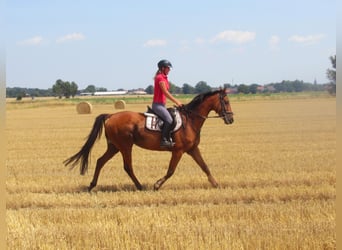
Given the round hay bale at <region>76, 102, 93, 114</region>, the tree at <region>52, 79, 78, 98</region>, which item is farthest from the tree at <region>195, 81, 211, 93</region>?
the tree at <region>52, 79, 78, 98</region>

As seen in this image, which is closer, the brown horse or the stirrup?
the stirrup

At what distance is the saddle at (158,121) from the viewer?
942 cm

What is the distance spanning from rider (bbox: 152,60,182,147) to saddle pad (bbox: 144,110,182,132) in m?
0.12

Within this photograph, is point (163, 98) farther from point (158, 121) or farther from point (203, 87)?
point (203, 87)

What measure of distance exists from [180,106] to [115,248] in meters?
4.29

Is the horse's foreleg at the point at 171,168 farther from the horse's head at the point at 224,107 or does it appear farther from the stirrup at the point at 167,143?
the horse's head at the point at 224,107

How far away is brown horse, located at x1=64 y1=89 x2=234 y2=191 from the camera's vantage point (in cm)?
947

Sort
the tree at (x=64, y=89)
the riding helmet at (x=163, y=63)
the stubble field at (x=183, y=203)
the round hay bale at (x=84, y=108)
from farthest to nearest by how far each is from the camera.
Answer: the tree at (x=64, y=89), the round hay bale at (x=84, y=108), the riding helmet at (x=163, y=63), the stubble field at (x=183, y=203)

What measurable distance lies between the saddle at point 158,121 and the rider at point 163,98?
0.32ft

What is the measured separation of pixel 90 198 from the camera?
28.4 ft

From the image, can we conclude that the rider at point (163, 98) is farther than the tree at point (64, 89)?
No

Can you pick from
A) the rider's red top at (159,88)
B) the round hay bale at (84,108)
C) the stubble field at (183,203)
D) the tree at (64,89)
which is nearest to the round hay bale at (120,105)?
the round hay bale at (84,108)

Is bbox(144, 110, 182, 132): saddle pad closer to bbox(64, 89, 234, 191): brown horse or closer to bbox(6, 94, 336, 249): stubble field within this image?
bbox(64, 89, 234, 191): brown horse

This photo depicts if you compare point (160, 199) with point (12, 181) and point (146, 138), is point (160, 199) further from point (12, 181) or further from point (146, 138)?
point (12, 181)
